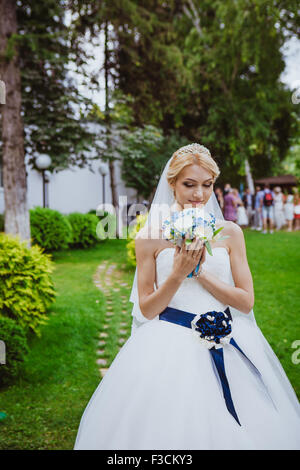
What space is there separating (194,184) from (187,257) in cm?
59

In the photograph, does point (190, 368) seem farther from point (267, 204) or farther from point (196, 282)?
point (267, 204)

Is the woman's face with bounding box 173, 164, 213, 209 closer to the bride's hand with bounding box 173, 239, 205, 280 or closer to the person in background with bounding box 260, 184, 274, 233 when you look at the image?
the bride's hand with bounding box 173, 239, 205, 280

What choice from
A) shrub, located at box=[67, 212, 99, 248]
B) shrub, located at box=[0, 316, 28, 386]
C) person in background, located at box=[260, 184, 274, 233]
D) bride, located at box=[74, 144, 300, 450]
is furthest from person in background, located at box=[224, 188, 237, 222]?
bride, located at box=[74, 144, 300, 450]

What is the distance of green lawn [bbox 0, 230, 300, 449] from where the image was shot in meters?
3.96

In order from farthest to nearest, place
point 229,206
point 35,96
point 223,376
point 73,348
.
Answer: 1. point 229,206
2. point 35,96
3. point 73,348
4. point 223,376

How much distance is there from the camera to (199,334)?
236 centimetres

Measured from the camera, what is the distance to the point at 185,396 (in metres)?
2.17

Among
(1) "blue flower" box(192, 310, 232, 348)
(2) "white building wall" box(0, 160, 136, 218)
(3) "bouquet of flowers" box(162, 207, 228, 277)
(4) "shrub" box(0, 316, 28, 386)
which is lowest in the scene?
(4) "shrub" box(0, 316, 28, 386)

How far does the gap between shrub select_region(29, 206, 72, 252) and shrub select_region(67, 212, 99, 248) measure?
46.8 inches

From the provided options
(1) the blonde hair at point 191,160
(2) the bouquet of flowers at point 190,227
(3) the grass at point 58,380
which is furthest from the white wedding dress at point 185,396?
(3) the grass at point 58,380

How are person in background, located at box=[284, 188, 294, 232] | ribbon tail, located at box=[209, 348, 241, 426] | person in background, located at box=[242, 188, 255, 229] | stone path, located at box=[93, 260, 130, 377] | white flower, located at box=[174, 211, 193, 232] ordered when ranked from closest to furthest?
white flower, located at box=[174, 211, 193, 232], ribbon tail, located at box=[209, 348, 241, 426], stone path, located at box=[93, 260, 130, 377], person in background, located at box=[284, 188, 294, 232], person in background, located at box=[242, 188, 255, 229]

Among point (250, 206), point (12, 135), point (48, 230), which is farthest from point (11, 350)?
point (250, 206)

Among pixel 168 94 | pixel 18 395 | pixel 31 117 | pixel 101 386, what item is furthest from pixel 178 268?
pixel 168 94

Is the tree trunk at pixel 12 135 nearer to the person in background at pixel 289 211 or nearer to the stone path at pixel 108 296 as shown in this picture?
the stone path at pixel 108 296
